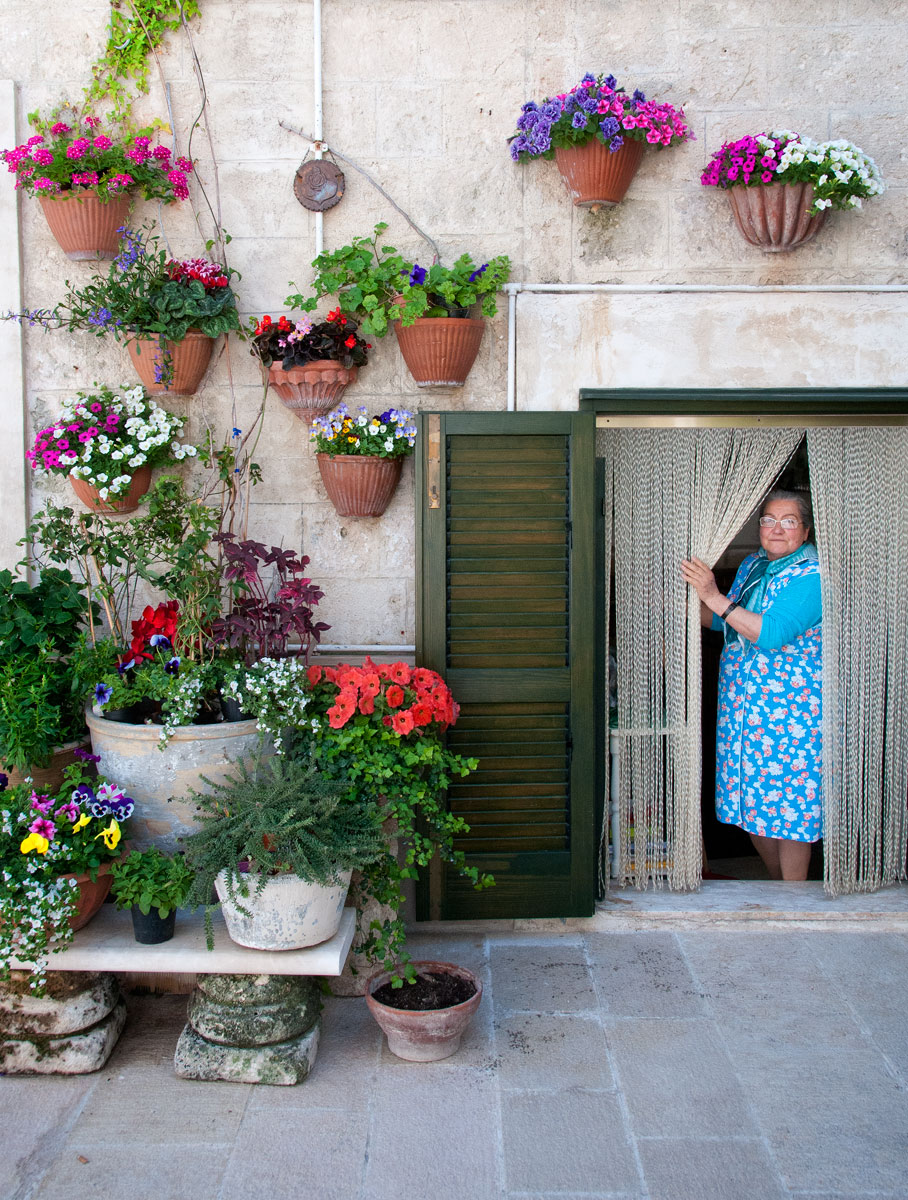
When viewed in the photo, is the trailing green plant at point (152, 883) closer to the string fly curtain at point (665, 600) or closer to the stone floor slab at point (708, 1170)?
the stone floor slab at point (708, 1170)

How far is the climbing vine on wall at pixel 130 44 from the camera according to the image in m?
Result: 3.96

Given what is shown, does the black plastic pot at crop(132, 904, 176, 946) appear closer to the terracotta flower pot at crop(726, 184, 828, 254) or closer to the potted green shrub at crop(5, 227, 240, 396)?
the potted green shrub at crop(5, 227, 240, 396)

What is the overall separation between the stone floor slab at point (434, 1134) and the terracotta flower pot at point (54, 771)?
1576 mm

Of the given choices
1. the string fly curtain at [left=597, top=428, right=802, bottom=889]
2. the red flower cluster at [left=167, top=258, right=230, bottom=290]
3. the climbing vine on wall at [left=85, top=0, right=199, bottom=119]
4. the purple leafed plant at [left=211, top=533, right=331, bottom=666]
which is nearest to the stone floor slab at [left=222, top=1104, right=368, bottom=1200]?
the purple leafed plant at [left=211, top=533, right=331, bottom=666]

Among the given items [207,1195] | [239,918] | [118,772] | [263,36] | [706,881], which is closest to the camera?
[207,1195]

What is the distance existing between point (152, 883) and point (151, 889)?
2cm

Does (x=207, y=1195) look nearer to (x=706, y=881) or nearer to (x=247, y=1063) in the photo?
(x=247, y=1063)

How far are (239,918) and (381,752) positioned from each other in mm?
733

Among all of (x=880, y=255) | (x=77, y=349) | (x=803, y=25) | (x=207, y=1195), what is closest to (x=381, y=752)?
(x=207, y=1195)

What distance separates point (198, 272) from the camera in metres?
3.94

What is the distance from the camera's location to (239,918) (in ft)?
10.3

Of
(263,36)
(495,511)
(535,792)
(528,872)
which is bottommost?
(528,872)

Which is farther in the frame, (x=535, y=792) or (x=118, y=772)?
(x=535, y=792)

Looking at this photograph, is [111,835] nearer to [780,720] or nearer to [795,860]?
[780,720]
